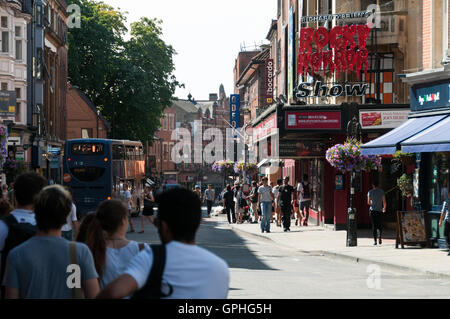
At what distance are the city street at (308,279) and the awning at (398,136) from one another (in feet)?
11.1

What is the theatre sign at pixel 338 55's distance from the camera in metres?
31.8

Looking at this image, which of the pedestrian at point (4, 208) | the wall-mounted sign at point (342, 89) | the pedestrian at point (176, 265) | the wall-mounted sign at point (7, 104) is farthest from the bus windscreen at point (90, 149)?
the pedestrian at point (176, 265)

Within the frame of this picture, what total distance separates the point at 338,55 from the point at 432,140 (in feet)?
40.0

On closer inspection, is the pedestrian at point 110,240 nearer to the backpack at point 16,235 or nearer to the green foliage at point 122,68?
the backpack at point 16,235

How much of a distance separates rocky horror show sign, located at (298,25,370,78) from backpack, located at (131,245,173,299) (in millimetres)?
27950

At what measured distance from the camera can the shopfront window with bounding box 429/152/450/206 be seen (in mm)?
22281

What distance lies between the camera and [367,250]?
22219 millimetres

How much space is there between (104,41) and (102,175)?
27274mm

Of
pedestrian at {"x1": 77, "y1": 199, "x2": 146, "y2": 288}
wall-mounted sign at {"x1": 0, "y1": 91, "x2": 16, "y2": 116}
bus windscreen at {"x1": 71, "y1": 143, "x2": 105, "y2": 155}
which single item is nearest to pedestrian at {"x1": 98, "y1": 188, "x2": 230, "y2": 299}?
pedestrian at {"x1": 77, "y1": 199, "x2": 146, "y2": 288}

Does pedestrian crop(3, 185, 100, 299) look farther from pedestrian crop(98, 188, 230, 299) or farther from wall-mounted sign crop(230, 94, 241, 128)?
wall-mounted sign crop(230, 94, 241, 128)

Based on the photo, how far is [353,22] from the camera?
110 feet

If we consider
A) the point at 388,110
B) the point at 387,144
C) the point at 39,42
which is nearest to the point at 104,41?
the point at 39,42

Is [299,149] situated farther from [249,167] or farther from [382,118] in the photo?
[249,167]
